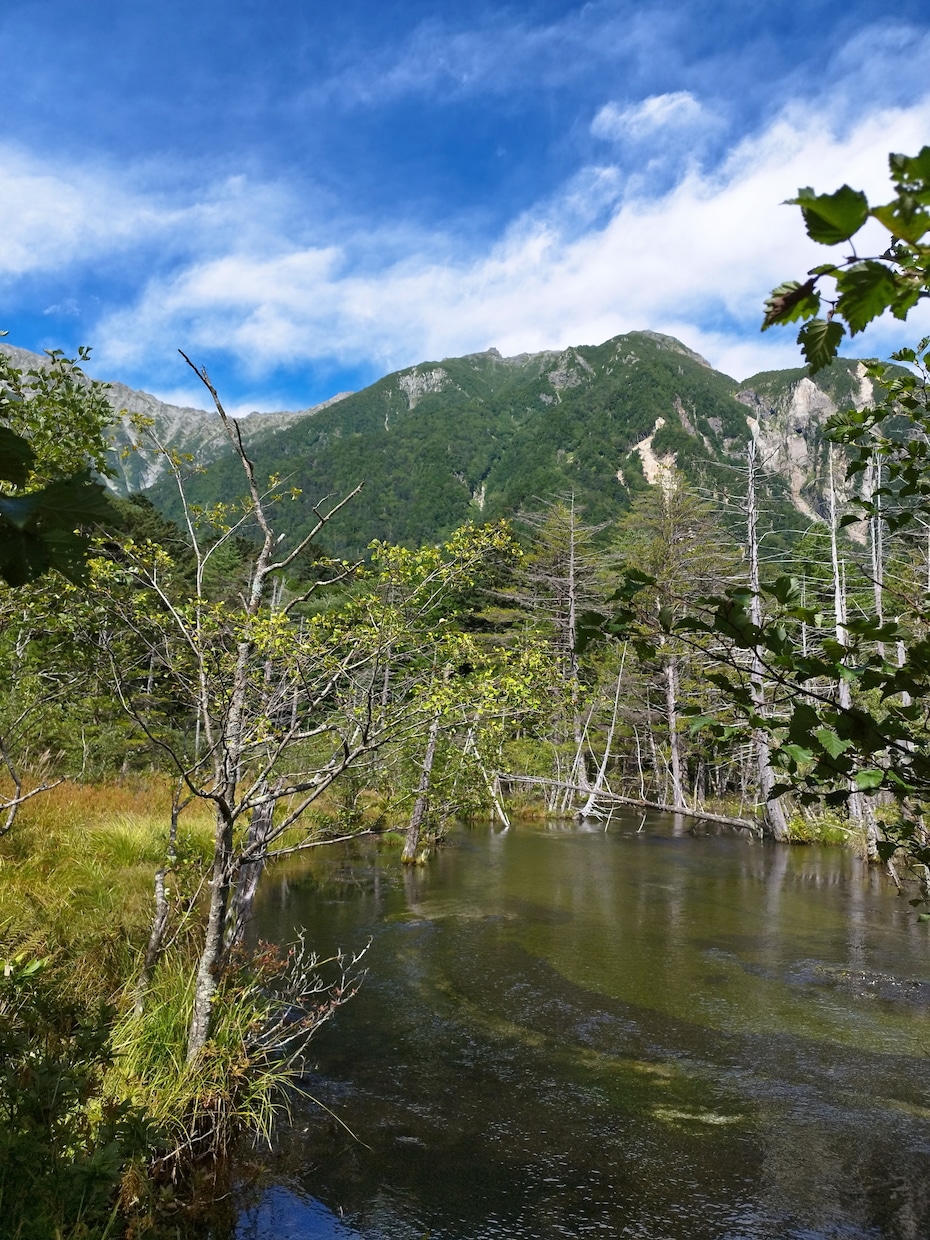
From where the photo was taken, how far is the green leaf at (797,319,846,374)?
1.14m

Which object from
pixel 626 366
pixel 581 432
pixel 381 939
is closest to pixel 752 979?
pixel 381 939

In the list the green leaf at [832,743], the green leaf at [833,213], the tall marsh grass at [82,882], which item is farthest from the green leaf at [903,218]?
the tall marsh grass at [82,882]

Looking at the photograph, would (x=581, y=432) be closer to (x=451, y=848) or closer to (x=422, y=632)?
(x=451, y=848)

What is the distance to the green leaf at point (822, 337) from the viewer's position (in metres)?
1.14

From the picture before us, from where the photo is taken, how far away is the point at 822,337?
1146mm

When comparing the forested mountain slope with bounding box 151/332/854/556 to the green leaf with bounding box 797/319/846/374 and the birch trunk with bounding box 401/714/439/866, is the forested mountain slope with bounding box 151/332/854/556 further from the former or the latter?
the green leaf with bounding box 797/319/846/374

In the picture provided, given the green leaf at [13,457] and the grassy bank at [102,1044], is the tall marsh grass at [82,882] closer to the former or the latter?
the grassy bank at [102,1044]

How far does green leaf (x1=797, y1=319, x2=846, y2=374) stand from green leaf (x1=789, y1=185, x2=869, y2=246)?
26cm

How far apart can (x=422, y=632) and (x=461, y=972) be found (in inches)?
210

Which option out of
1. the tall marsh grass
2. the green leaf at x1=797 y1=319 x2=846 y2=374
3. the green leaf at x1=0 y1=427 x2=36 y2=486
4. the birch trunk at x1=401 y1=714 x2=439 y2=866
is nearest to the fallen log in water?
the green leaf at x1=797 y1=319 x2=846 y2=374

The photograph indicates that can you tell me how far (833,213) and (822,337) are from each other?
304 millimetres

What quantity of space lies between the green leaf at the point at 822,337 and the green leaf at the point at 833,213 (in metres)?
0.26

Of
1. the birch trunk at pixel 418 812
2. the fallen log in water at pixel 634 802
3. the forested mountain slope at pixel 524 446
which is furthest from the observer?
the forested mountain slope at pixel 524 446

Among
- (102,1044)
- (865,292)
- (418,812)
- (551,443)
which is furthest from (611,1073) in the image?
(551,443)
